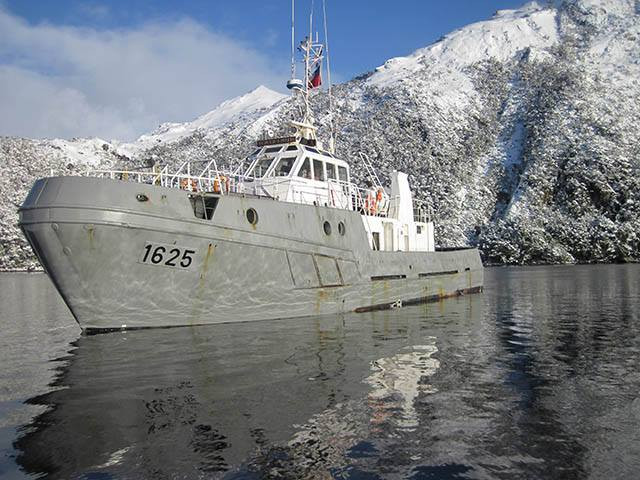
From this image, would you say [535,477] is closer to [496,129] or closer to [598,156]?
[598,156]

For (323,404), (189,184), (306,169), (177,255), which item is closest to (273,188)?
(306,169)

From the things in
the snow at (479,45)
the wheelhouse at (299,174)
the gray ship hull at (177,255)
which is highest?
the snow at (479,45)

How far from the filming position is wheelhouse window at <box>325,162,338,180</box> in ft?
66.7

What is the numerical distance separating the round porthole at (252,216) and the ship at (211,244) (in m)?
0.04

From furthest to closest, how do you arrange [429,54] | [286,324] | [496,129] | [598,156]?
[429,54] < [496,129] < [598,156] < [286,324]

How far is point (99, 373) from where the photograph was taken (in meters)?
10.1

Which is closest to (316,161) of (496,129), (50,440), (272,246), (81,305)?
(272,246)

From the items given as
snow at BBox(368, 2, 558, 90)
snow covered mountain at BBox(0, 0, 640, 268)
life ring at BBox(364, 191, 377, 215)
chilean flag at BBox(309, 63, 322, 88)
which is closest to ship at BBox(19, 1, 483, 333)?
life ring at BBox(364, 191, 377, 215)

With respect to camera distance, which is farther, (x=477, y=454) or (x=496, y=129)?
(x=496, y=129)

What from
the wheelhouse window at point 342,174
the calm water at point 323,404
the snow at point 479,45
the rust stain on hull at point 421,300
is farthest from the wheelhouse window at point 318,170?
the snow at point 479,45

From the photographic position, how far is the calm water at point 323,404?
5.70 metres

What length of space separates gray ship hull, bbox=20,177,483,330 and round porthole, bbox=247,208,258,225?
12 cm

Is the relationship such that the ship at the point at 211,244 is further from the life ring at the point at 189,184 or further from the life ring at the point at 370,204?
the life ring at the point at 370,204

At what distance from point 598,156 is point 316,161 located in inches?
3392
